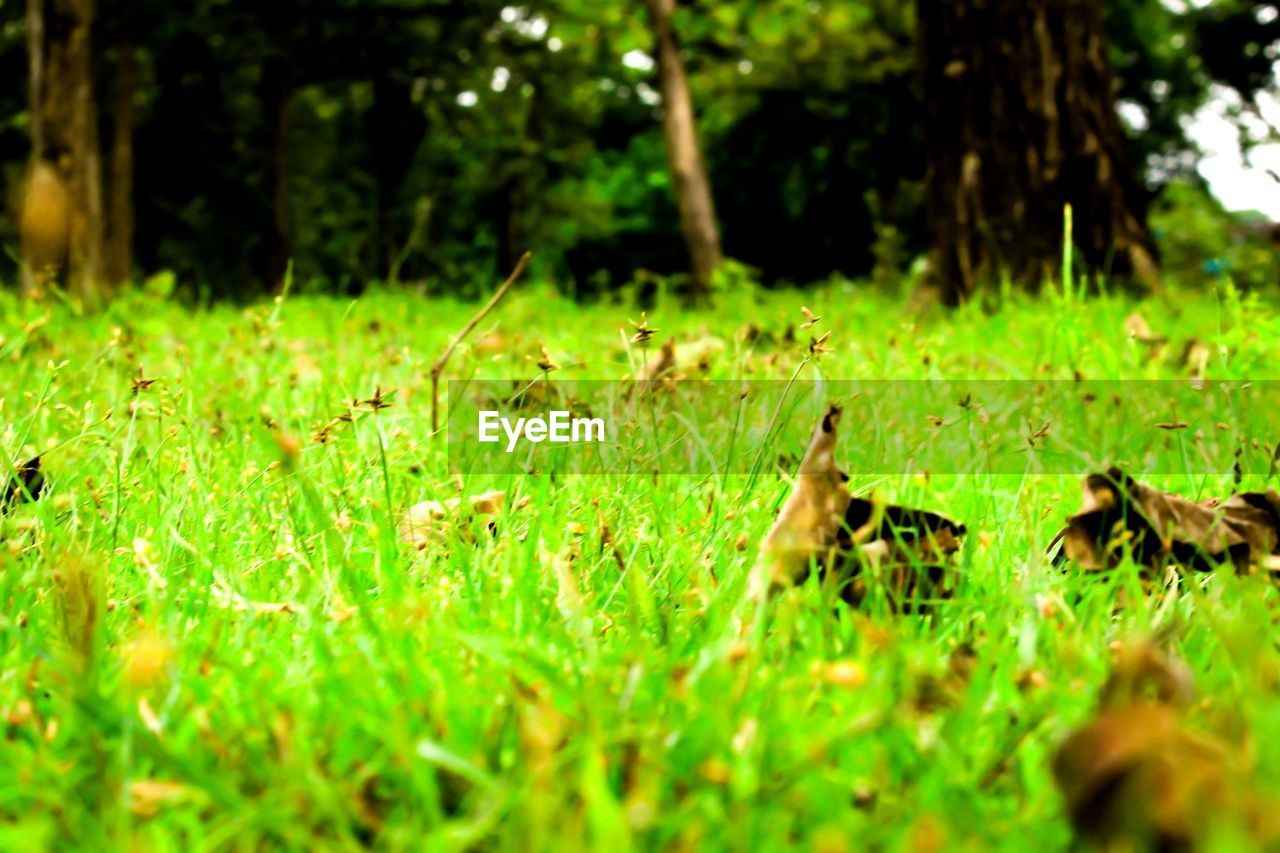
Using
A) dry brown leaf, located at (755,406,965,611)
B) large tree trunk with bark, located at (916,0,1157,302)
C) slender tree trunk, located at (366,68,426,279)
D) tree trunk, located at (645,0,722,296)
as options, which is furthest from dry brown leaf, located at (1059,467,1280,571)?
slender tree trunk, located at (366,68,426,279)

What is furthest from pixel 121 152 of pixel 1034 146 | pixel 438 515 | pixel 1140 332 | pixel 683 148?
pixel 438 515

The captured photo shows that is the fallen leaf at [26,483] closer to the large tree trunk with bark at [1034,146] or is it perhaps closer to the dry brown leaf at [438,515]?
the dry brown leaf at [438,515]

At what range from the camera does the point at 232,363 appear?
10.7ft

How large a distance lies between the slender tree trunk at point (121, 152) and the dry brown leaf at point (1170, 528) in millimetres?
12096

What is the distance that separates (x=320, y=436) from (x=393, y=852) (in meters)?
0.97

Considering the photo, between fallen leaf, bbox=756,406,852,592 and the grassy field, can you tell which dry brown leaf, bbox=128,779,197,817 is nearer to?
the grassy field

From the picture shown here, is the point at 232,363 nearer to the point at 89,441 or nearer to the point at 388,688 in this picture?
the point at 89,441

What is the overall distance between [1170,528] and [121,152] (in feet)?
44.8

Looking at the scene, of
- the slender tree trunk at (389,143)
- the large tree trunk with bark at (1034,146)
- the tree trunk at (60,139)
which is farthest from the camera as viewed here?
the slender tree trunk at (389,143)

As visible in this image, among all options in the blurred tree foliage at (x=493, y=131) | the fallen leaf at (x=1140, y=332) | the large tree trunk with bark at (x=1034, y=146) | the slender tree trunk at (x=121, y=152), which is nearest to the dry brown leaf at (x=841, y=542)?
the fallen leaf at (x=1140, y=332)

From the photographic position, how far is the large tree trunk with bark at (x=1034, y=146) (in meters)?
5.16

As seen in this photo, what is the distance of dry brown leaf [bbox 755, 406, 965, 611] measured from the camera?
48.8 inches

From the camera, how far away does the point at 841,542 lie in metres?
1.34

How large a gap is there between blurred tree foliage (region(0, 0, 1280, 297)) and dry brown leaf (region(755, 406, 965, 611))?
30.3ft
